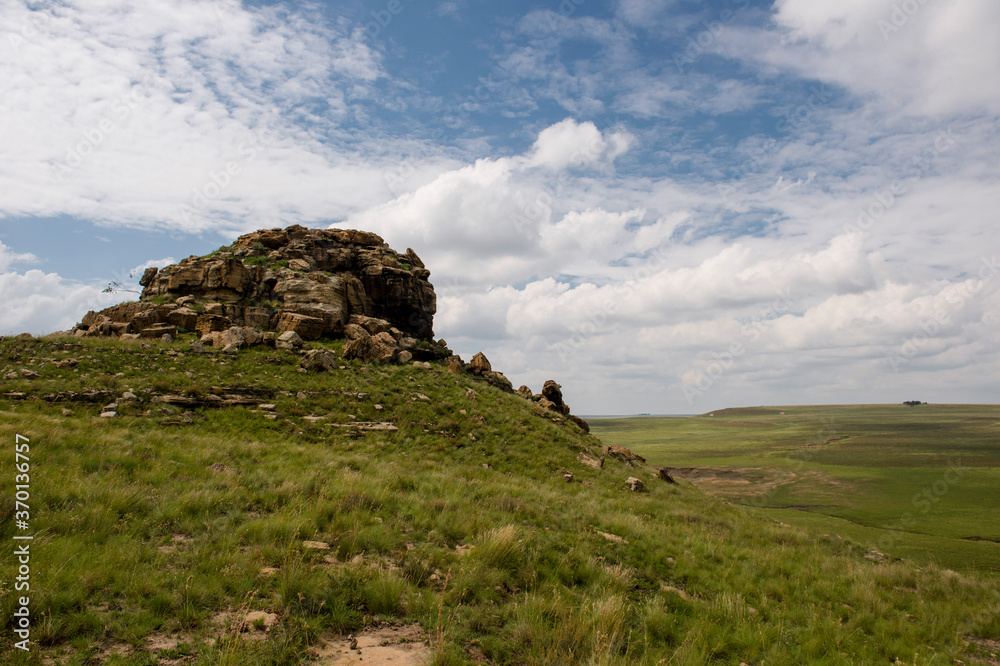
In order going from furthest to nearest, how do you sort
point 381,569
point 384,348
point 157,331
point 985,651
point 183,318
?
point 384,348 → point 183,318 → point 157,331 → point 985,651 → point 381,569

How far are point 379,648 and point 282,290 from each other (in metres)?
32.5

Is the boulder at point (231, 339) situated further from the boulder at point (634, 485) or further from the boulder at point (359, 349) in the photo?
the boulder at point (634, 485)

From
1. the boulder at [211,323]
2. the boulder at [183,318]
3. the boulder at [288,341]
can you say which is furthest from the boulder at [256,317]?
the boulder at [288,341]

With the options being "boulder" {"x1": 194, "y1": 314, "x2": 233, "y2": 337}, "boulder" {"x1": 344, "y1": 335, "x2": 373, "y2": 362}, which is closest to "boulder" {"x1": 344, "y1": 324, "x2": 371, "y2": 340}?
"boulder" {"x1": 344, "y1": 335, "x2": 373, "y2": 362}

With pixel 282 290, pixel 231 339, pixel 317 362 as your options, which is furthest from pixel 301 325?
pixel 317 362

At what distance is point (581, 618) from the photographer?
6324 millimetres

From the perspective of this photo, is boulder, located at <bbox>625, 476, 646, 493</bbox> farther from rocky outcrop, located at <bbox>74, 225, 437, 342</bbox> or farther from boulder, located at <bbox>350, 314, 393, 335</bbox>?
boulder, located at <bbox>350, 314, 393, 335</bbox>

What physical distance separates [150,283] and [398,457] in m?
31.4

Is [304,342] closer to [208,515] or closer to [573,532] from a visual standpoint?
[208,515]

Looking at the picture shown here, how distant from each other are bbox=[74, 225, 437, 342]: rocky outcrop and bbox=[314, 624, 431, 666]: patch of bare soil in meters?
28.1

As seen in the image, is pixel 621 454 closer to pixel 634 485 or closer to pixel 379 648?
pixel 634 485

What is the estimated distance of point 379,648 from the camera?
551 cm

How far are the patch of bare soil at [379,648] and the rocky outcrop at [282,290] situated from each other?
28.1 metres

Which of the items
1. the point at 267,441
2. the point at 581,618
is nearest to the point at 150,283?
the point at 267,441
